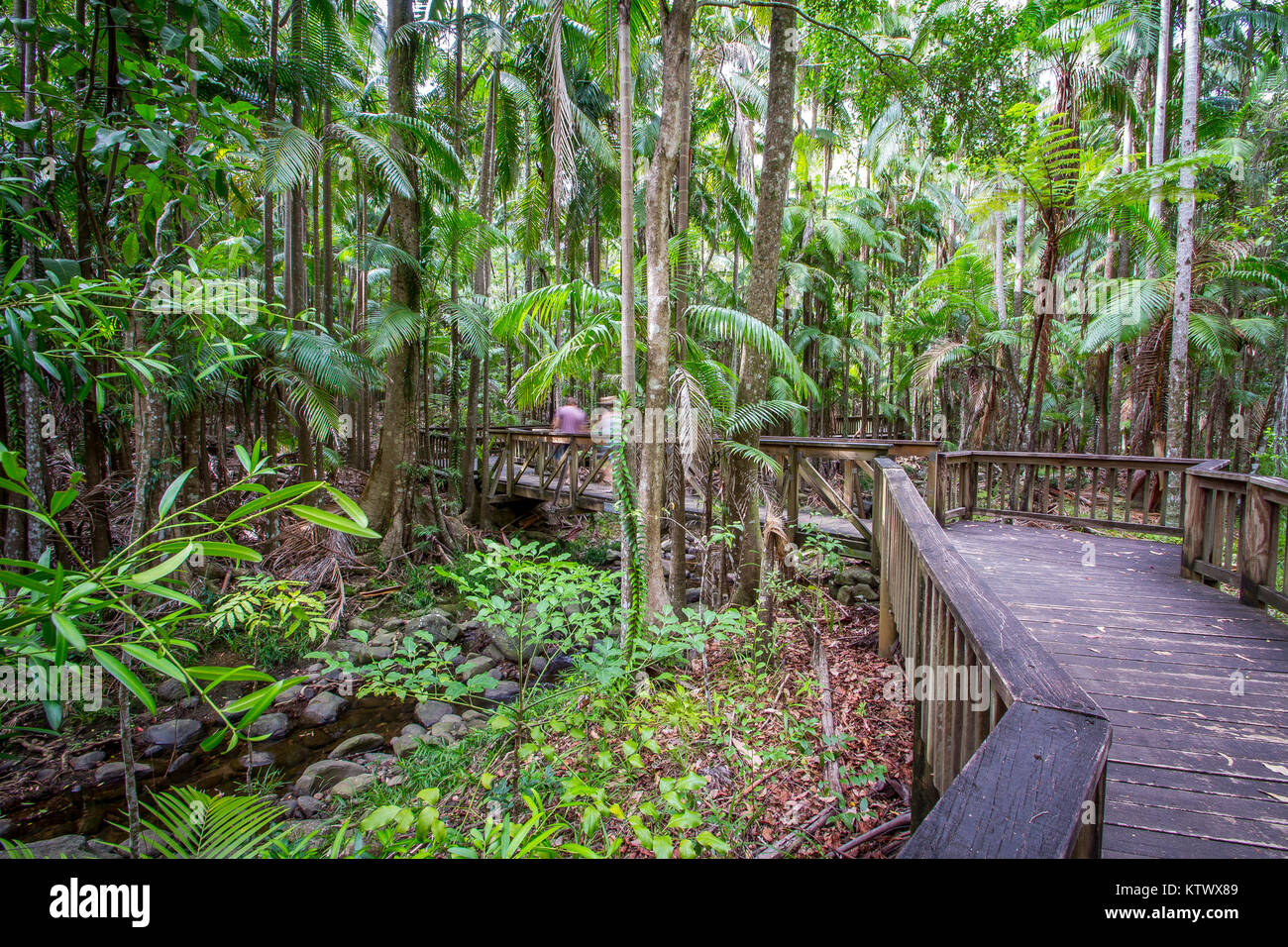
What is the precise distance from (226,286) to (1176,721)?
4340 millimetres

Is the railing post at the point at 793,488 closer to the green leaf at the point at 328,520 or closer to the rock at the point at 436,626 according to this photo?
the rock at the point at 436,626

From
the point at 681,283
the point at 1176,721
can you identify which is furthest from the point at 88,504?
the point at 1176,721

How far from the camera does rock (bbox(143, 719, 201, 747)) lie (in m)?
5.54

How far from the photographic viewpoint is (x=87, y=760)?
521 centimetres

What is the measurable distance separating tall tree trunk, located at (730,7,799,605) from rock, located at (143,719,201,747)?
5.53m

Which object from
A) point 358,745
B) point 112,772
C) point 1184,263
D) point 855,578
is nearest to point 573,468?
point 855,578

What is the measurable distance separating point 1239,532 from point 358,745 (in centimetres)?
759

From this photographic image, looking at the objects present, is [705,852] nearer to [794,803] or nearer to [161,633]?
[794,803]

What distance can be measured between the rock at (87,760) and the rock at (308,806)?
2.20 meters

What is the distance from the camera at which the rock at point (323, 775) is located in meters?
4.86

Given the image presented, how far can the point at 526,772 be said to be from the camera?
3.17m

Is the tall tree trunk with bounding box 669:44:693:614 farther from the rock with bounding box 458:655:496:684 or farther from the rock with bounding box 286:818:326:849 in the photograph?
the rock with bounding box 286:818:326:849

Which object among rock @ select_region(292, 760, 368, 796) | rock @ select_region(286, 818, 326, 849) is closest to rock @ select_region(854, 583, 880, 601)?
rock @ select_region(292, 760, 368, 796)
